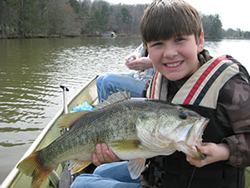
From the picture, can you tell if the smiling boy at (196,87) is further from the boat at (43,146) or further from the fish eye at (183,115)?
the boat at (43,146)

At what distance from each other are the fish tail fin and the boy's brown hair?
146cm

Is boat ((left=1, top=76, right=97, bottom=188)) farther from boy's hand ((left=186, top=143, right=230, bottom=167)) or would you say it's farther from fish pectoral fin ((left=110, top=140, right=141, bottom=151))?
boy's hand ((left=186, top=143, right=230, bottom=167))

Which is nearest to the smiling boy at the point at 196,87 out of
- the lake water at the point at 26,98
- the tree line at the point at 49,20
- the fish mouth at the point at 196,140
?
the fish mouth at the point at 196,140

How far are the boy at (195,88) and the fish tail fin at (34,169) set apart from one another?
1.66 ft

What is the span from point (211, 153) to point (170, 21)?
104 centimetres

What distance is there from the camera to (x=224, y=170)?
1853mm

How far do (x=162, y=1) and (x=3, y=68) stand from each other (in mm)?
15689

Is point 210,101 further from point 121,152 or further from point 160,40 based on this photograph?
point 121,152

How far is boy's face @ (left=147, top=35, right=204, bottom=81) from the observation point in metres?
1.89

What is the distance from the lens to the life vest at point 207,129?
1.79m

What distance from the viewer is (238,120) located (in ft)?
5.25

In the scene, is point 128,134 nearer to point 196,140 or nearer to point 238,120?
point 196,140

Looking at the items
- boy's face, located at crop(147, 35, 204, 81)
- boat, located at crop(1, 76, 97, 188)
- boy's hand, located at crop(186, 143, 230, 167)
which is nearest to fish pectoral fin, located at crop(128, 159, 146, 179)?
boy's hand, located at crop(186, 143, 230, 167)

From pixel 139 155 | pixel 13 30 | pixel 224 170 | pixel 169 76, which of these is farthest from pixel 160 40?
pixel 13 30
